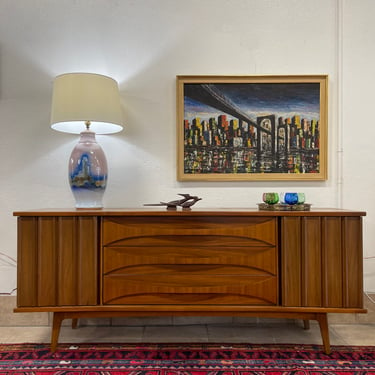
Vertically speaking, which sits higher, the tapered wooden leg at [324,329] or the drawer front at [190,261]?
the drawer front at [190,261]

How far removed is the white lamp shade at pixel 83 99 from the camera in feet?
5.28

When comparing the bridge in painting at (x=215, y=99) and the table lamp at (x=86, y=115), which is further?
the bridge in painting at (x=215, y=99)

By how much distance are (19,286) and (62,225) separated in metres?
0.37

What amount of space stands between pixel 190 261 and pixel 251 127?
38.7 inches

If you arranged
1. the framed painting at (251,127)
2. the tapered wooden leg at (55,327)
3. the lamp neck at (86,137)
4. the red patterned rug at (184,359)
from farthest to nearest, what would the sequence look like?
the framed painting at (251,127), the lamp neck at (86,137), the tapered wooden leg at (55,327), the red patterned rug at (184,359)

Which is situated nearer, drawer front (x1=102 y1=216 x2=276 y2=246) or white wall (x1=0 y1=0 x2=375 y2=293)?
drawer front (x1=102 y1=216 x2=276 y2=246)

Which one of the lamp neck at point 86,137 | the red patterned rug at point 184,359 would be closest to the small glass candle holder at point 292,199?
the red patterned rug at point 184,359

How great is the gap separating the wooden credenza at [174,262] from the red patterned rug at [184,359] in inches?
9.2

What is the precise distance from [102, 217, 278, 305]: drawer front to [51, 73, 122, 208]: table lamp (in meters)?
0.27

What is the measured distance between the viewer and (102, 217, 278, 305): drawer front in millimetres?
1513

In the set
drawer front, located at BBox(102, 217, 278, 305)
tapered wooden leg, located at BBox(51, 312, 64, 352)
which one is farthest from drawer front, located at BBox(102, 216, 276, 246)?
tapered wooden leg, located at BBox(51, 312, 64, 352)

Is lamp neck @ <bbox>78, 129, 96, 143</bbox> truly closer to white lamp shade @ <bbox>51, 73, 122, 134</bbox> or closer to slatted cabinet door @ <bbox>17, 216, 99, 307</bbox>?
white lamp shade @ <bbox>51, 73, 122, 134</bbox>

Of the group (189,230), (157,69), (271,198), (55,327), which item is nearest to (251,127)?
(271,198)

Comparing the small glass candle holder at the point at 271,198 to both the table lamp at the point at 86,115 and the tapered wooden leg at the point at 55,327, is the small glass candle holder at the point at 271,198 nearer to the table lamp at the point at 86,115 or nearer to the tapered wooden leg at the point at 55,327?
the table lamp at the point at 86,115
